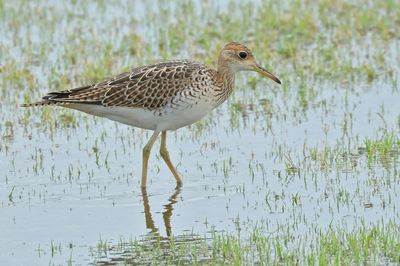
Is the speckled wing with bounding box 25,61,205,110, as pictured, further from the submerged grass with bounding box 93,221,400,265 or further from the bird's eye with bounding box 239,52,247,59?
the submerged grass with bounding box 93,221,400,265

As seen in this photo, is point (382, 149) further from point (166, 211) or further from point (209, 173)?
point (166, 211)

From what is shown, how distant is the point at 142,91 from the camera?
12.3 meters

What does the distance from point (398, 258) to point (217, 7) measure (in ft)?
37.2

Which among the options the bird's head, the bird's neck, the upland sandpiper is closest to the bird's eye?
the bird's head

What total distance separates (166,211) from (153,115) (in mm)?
1303

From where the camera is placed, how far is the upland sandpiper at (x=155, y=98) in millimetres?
12164

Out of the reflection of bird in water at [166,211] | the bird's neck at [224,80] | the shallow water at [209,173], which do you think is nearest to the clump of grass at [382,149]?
the shallow water at [209,173]

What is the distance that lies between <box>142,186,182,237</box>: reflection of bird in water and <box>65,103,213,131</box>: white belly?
2.42 feet

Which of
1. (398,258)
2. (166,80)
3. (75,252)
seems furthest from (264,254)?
(166,80)

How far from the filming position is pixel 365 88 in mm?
15672

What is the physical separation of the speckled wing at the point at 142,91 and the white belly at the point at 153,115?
0.23 ft

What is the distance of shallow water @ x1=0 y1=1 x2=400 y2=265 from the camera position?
1070 centimetres

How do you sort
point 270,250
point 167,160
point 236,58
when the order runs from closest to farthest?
point 270,250 → point 167,160 → point 236,58

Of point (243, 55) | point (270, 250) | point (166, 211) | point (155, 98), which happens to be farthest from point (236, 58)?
point (270, 250)
